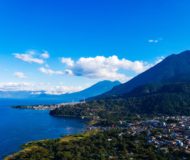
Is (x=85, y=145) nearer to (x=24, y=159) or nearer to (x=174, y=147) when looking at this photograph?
(x=24, y=159)

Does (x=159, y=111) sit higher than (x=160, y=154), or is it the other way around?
(x=159, y=111)

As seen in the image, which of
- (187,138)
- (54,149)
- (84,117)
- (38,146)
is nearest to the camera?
(54,149)

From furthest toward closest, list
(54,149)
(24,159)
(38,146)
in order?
1. (38,146)
2. (54,149)
3. (24,159)

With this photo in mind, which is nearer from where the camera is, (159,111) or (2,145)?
(2,145)

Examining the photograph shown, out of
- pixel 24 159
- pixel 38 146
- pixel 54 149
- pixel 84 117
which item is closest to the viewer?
pixel 24 159

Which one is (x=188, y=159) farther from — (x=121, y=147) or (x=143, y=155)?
(x=121, y=147)

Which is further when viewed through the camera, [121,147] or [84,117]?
[84,117]

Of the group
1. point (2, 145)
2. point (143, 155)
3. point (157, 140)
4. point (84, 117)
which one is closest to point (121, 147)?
point (143, 155)

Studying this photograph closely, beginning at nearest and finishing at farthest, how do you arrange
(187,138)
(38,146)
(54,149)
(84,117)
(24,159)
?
1. (24,159)
2. (54,149)
3. (38,146)
4. (187,138)
5. (84,117)

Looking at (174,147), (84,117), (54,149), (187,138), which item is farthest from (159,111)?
(54,149)
